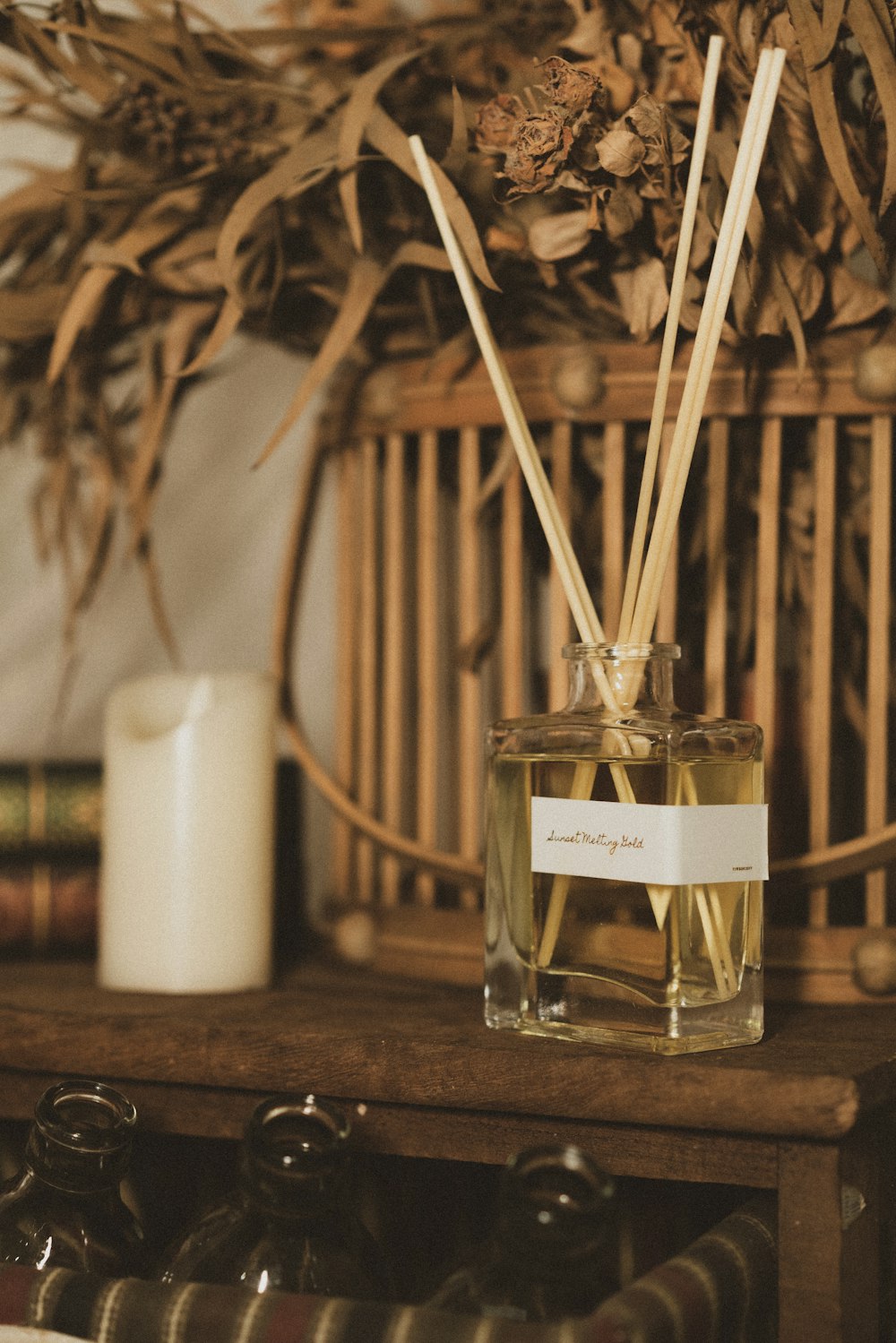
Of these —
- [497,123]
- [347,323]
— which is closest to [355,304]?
[347,323]

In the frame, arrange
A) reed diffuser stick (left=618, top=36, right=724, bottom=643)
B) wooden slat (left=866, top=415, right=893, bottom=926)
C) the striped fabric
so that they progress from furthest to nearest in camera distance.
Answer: wooden slat (left=866, top=415, right=893, bottom=926) → reed diffuser stick (left=618, top=36, right=724, bottom=643) → the striped fabric

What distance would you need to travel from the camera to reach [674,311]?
540mm

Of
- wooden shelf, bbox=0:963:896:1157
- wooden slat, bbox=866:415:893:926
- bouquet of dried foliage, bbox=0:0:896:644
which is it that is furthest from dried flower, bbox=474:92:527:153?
wooden shelf, bbox=0:963:896:1157

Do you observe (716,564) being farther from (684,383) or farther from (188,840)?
(188,840)

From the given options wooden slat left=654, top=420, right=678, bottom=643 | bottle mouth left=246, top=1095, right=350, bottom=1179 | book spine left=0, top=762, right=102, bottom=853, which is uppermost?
wooden slat left=654, top=420, right=678, bottom=643

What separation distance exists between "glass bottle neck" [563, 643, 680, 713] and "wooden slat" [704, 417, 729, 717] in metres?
0.09

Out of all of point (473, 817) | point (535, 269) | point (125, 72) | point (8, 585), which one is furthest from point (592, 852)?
point (8, 585)

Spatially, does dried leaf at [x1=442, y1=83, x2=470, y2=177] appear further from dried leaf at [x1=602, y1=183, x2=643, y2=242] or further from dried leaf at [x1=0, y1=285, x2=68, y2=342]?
dried leaf at [x1=0, y1=285, x2=68, y2=342]

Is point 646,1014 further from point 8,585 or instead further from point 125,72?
point 8,585

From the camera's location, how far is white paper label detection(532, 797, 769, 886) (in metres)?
0.50

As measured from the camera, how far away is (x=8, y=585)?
99 cm

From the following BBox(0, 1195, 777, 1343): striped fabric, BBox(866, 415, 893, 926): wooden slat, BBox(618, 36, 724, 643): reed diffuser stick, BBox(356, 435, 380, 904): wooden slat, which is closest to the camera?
BBox(0, 1195, 777, 1343): striped fabric

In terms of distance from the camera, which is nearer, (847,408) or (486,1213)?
(847,408)

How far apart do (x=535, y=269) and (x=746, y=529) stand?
17 centimetres
